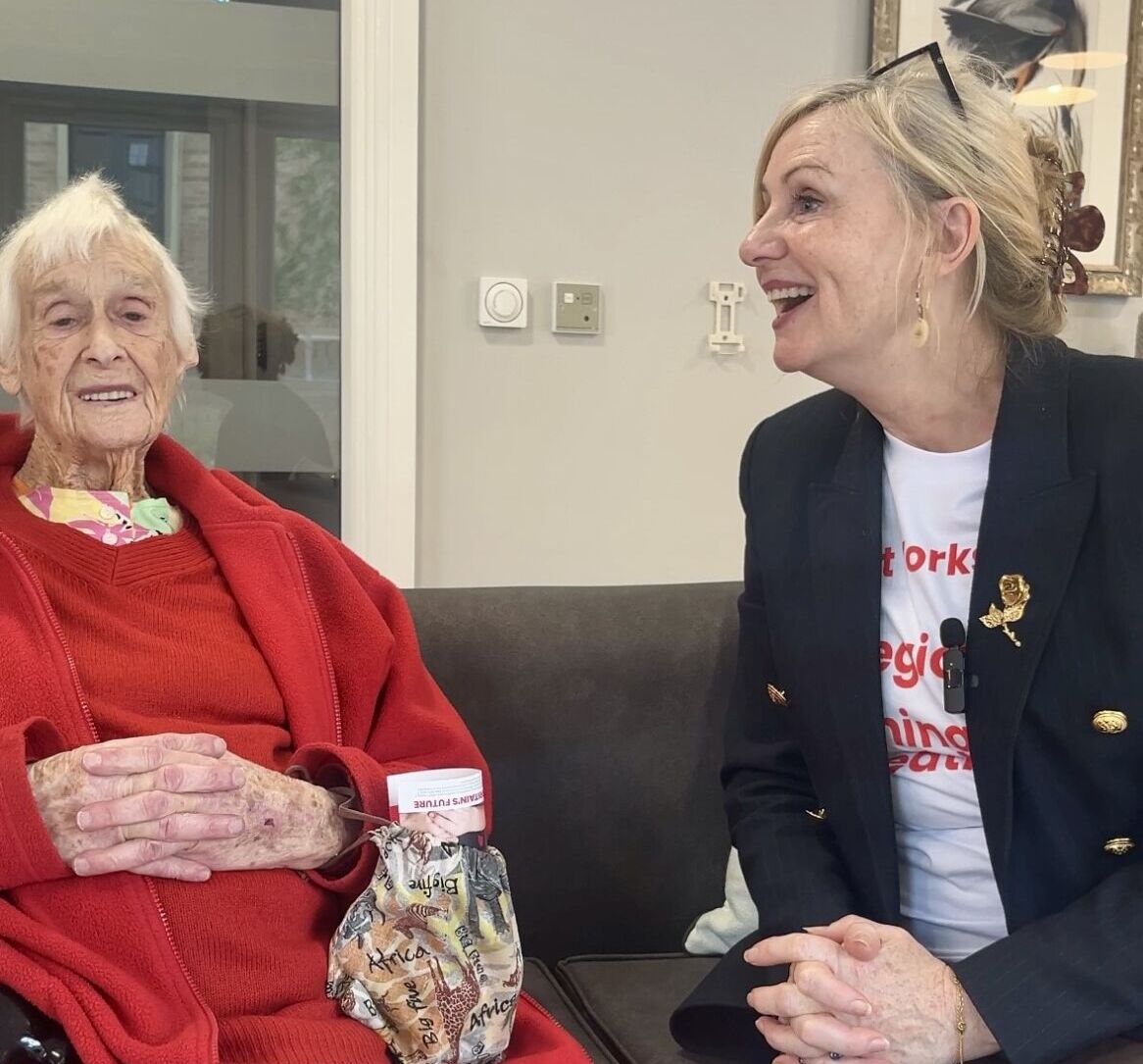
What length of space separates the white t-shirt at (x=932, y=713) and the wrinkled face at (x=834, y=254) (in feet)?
0.48

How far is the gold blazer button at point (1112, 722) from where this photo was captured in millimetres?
1229

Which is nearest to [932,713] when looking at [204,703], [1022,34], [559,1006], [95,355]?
[559,1006]

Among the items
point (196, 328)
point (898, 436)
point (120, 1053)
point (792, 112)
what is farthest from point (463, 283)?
point (120, 1053)

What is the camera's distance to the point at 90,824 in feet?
3.87

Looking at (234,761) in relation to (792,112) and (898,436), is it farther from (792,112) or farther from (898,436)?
(792,112)

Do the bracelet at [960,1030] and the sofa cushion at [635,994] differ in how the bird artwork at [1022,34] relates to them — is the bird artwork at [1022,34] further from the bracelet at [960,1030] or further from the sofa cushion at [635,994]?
the bracelet at [960,1030]

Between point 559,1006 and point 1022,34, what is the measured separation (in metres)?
2.29

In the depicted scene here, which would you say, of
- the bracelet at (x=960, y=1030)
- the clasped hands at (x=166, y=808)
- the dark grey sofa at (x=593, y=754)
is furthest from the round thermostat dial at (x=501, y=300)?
the bracelet at (x=960, y=1030)

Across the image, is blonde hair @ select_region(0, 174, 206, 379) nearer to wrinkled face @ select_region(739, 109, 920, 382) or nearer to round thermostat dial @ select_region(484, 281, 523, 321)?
wrinkled face @ select_region(739, 109, 920, 382)

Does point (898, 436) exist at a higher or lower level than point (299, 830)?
higher

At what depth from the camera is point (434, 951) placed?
3.83 feet

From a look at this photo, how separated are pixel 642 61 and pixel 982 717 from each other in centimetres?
175

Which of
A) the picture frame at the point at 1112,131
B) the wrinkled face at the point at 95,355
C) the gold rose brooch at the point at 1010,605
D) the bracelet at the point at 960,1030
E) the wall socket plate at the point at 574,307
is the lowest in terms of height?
the bracelet at the point at 960,1030

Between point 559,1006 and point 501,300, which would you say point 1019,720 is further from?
point 501,300
